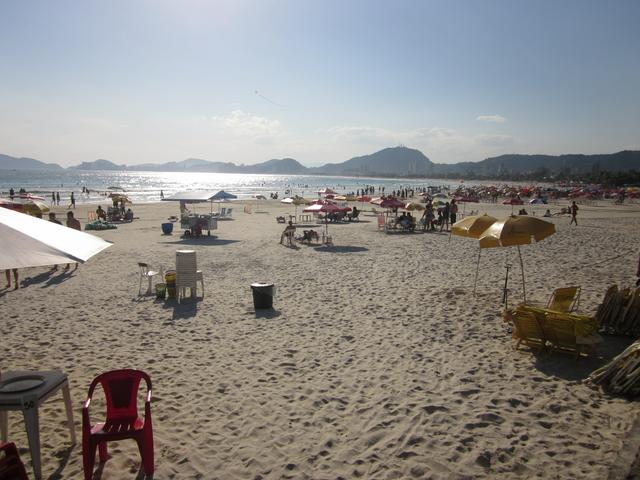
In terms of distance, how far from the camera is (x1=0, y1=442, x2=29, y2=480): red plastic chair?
283 cm

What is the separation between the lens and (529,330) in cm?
599

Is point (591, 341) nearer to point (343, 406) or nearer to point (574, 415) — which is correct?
point (574, 415)

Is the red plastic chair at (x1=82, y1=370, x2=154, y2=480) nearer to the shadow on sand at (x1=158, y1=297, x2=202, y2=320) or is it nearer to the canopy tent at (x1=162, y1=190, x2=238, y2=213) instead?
the shadow on sand at (x1=158, y1=297, x2=202, y2=320)

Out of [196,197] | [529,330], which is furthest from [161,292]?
[196,197]

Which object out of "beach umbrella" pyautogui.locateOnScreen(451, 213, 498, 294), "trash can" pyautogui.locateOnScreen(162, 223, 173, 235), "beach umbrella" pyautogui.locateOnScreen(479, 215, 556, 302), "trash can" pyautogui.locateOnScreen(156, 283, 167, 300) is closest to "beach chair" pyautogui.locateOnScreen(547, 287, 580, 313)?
"beach umbrella" pyautogui.locateOnScreen(479, 215, 556, 302)

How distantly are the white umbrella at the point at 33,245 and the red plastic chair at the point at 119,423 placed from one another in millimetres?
1061

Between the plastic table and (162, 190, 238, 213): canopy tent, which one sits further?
(162, 190, 238, 213): canopy tent

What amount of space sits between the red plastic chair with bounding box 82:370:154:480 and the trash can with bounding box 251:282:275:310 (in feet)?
14.7

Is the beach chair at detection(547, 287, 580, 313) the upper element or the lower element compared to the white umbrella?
lower

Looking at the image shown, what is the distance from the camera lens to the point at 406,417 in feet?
14.6

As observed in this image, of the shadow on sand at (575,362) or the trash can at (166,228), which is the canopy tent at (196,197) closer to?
the trash can at (166,228)

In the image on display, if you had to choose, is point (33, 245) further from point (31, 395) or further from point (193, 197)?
point (193, 197)

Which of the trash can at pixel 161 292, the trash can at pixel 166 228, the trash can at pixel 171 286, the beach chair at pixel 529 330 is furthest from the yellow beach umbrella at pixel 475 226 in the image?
the trash can at pixel 166 228

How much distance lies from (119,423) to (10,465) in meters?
0.83
